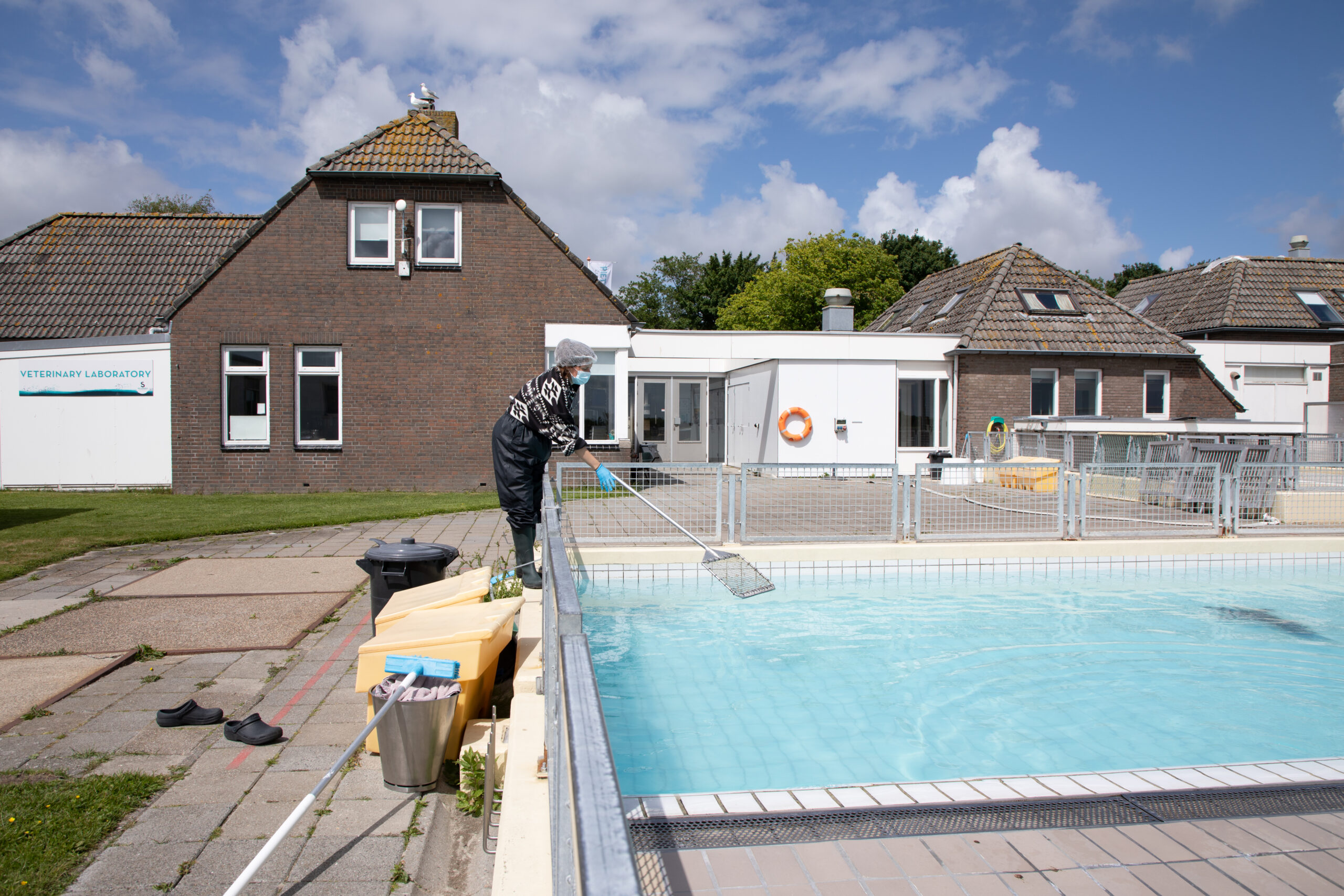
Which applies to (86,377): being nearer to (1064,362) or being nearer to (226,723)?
(226,723)

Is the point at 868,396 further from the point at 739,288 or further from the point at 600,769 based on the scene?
the point at 739,288

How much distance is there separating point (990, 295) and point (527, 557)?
666 inches

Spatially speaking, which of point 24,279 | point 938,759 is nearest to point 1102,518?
point 938,759

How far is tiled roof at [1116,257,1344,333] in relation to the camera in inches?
939

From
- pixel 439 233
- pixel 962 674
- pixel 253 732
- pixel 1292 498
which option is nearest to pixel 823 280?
pixel 439 233

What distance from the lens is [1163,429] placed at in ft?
56.3

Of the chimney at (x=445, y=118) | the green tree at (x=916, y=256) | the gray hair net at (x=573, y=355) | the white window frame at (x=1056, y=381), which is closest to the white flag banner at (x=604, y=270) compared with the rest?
the chimney at (x=445, y=118)

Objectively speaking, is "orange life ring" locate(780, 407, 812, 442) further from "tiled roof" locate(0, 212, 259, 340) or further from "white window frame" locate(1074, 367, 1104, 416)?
"tiled roof" locate(0, 212, 259, 340)

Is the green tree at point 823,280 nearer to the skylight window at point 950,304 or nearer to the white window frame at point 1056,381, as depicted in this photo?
the skylight window at point 950,304

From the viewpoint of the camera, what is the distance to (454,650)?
12.2 ft

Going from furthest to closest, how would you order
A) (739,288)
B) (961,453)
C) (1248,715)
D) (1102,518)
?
(739,288) < (961,453) < (1102,518) < (1248,715)

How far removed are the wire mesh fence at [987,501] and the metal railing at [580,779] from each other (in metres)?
7.11

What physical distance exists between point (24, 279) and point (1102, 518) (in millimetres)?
20852

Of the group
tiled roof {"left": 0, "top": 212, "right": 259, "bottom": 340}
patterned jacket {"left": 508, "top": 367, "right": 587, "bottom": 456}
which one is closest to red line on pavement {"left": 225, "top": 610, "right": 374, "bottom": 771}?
patterned jacket {"left": 508, "top": 367, "right": 587, "bottom": 456}
